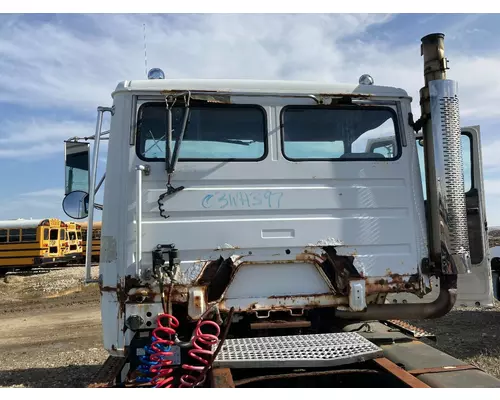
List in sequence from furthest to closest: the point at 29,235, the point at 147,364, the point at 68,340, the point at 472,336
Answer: the point at 29,235 → the point at 68,340 → the point at 472,336 → the point at 147,364

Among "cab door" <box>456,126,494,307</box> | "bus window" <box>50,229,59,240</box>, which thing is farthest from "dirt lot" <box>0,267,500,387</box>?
"bus window" <box>50,229,59,240</box>

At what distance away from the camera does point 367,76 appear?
382 centimetres

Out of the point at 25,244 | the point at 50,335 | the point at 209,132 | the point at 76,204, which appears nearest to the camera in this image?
the point at 209,132

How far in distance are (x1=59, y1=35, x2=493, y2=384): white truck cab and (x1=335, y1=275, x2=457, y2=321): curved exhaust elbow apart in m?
0.01

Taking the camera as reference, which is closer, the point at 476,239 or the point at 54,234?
the point at 476,239

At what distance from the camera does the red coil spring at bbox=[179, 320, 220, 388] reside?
2.65 meters

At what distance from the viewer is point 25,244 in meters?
20.5

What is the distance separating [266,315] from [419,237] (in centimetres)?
142

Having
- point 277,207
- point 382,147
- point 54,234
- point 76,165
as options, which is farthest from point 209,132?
point 54,234

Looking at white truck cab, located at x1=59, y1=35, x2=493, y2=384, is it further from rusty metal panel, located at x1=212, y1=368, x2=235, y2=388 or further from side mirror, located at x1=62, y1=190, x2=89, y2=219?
rusty metal panel, located at x1=212, y1=368, x2=235, y2=388

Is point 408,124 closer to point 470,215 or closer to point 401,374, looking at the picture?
point 470,215

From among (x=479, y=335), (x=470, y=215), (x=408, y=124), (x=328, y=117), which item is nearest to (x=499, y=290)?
(x=479, y=335)

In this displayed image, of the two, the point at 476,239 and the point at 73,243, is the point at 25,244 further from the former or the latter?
the point at 476,239

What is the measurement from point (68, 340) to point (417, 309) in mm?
7164
